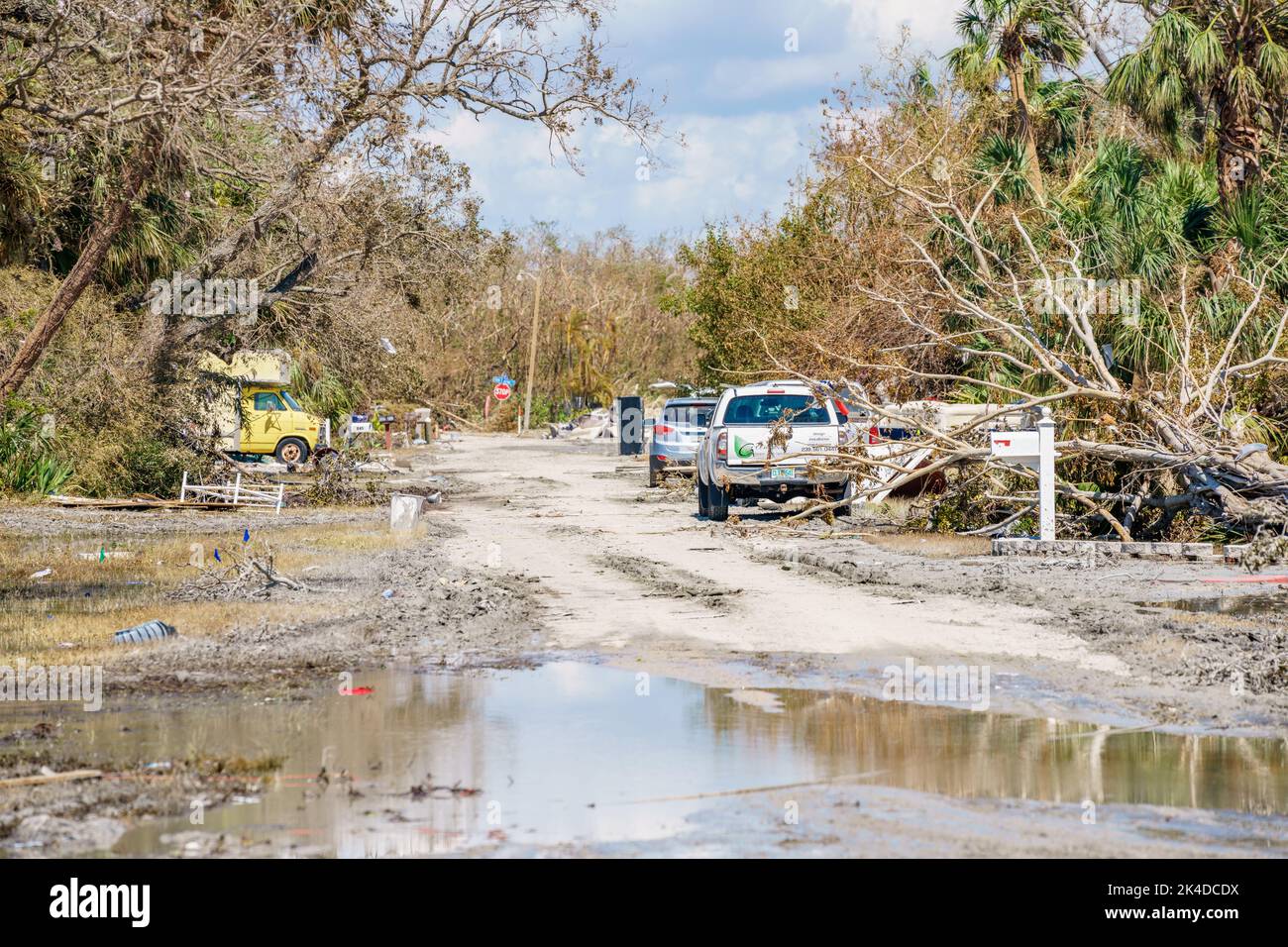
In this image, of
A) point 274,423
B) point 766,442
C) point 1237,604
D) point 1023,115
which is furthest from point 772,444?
point 274,423

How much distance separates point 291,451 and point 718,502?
67.5 ft

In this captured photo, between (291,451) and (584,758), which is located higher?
(291,451)

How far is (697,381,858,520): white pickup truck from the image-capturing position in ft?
65.1

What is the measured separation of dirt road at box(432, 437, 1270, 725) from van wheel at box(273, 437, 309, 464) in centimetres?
1975

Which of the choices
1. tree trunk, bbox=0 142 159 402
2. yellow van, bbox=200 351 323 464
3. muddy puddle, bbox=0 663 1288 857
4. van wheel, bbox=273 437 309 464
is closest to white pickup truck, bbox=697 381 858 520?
tree trunk, bbox=0 142 159 402

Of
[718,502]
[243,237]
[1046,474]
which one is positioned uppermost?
[243,237]

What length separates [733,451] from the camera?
67.2ft

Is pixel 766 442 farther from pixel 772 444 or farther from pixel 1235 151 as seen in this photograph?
pixel 1235 151

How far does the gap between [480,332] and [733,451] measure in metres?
59.4

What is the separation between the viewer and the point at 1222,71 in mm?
23906

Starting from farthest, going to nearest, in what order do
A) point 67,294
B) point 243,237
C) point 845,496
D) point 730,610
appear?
point 243,237
point 845,496
point 67,294
point 730,610

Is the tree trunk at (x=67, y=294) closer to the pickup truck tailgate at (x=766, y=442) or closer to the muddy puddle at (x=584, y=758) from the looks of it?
the muddy puddle at (x=584, y=758)

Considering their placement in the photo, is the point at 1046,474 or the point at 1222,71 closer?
the point at 1046,474
